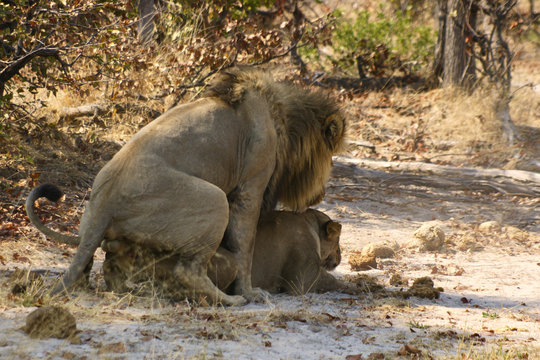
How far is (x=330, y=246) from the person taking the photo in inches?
255

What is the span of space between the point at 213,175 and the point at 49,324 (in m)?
1.86

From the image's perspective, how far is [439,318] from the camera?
5285 millimetres

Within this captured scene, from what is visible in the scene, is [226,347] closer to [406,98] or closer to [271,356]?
[271,356]

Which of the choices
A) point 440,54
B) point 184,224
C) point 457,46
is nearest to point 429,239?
point 184,224

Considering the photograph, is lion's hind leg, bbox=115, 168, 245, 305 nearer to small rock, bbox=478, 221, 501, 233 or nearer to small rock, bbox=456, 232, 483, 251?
small rock, bbox=456, 232, 483, 251

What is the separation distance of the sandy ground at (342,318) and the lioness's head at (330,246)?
332mm

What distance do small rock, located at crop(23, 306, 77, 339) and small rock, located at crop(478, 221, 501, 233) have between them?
20.0 ft

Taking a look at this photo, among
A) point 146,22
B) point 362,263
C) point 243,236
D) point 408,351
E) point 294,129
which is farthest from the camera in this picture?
point 146,22

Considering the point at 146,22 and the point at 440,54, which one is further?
the point at 440,54

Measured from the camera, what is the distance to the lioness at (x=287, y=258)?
17.5 ft

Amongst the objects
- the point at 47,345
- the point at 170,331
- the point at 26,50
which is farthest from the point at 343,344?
the point at 26,50

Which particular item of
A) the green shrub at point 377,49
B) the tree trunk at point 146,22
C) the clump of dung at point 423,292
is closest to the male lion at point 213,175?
the clump of dung at point 423,292

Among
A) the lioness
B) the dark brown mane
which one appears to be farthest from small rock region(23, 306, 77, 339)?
the dark brown mane

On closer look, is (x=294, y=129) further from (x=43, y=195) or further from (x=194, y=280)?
(x=43, y=195)
